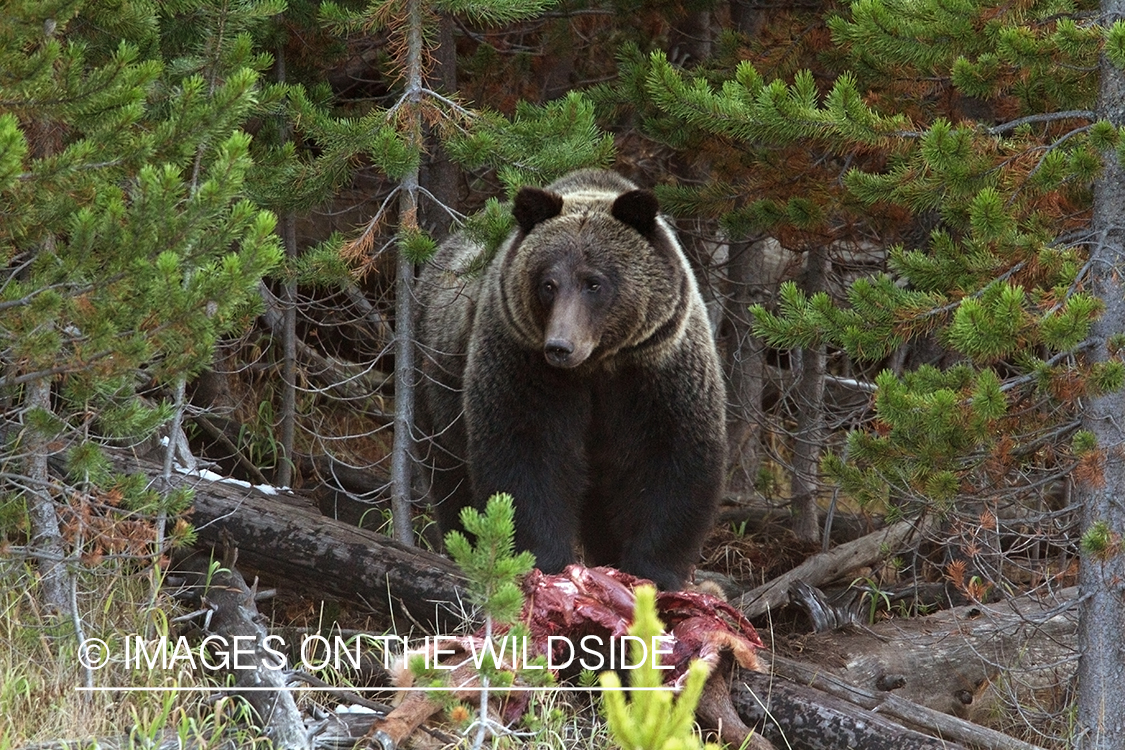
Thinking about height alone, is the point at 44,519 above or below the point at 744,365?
above

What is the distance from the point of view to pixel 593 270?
5.61m

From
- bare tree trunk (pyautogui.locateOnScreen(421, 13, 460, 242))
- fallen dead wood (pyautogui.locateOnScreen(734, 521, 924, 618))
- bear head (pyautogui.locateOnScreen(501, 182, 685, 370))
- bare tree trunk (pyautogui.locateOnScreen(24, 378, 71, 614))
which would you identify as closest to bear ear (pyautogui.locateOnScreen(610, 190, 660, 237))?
bear head (pyautogui.locateOnScreen(501, 182, 685, 370))

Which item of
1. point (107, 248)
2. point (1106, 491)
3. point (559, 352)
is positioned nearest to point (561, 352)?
point (559, 352)

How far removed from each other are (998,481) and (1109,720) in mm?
1050

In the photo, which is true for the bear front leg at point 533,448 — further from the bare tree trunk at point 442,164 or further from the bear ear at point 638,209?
the bare tree trunk at point 442,164

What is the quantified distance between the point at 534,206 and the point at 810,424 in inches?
122

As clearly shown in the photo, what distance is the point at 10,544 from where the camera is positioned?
15.5ft

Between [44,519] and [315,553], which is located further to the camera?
[315,553]

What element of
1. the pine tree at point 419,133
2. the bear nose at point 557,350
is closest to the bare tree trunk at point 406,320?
the pine tree at point 419,133

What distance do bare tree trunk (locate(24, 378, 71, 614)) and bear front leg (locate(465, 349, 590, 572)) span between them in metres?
1.84

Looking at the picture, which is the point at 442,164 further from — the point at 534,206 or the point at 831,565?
the point at 831,565

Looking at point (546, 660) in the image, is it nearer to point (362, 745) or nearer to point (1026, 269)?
point (362, 745)

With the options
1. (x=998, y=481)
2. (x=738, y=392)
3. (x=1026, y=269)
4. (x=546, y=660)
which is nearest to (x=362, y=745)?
(x=546, y=660)

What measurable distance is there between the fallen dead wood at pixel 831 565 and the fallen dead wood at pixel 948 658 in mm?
439
